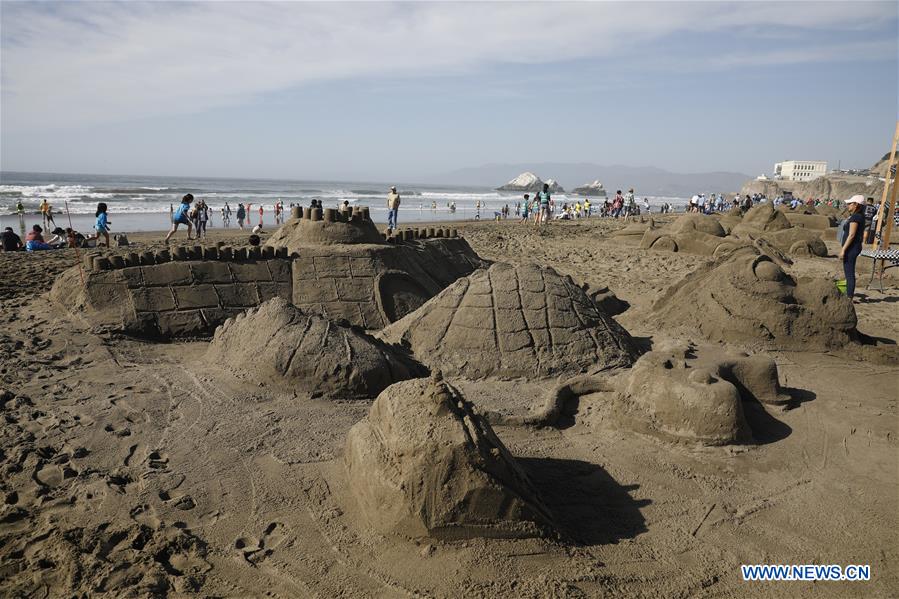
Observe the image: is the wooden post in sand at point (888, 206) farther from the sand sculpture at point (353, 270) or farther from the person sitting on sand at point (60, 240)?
the person sitting on sand at point (60, 240)

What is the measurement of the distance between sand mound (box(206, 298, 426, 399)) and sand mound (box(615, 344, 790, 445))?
1.95 m

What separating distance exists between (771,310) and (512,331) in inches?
124

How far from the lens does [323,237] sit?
832 centimetres

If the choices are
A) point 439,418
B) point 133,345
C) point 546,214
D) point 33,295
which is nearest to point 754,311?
point 439,418

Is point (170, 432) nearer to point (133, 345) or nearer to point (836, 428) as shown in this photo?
point (133, 345)

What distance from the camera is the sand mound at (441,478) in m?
3.14

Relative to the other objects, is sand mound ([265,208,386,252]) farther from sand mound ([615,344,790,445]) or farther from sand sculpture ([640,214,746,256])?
sand sculpture ([640,214,746,256])

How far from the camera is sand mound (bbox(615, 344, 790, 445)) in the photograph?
4.54m

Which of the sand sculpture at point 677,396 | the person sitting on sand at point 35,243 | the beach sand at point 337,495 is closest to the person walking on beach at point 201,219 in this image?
the person sitting on sand at point 35,243

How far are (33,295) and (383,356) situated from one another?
5.99 m

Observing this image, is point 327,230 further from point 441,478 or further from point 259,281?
point 441,478

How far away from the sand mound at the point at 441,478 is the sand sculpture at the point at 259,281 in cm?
389

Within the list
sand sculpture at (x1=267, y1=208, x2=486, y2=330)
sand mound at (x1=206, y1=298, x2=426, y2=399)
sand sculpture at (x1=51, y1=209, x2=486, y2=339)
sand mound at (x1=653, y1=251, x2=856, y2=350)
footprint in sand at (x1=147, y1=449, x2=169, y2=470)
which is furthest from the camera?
sand sculpture at (x1=267, y1=208, x2=486, y2=330)

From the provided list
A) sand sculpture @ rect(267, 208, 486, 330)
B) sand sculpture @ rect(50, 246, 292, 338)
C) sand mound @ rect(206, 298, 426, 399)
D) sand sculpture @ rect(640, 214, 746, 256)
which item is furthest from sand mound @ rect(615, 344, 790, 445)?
sand sculpture @ rect(640, 214, 746, 256)
